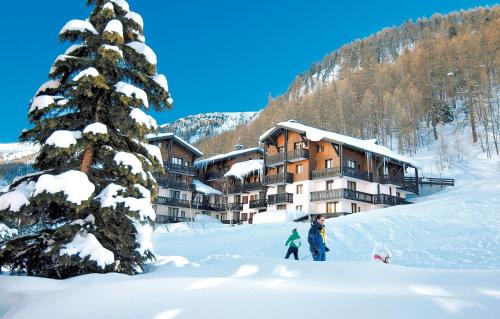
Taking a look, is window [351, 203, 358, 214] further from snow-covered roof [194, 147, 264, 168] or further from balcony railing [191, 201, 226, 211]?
balcony railing [191, 201, 226, 211]

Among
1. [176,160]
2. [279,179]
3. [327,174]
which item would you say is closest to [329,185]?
[327,174]

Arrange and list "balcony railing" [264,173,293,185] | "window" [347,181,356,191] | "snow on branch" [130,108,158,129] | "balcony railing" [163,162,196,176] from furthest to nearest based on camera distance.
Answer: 1. "balcony railing" [163,162,196,176]
2. "balcony railing" [264,173,293,185]
3. "window" [347,181,356,191]
4. "snow on branch" [130,108,158,129]

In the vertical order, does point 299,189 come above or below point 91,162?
above

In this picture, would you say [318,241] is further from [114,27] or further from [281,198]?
[281,198]

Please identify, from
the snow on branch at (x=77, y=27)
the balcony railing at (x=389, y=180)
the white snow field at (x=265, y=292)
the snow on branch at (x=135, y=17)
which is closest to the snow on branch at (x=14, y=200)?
the white snow field at (x=265, y=292)

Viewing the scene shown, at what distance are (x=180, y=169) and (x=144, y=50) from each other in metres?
38.0

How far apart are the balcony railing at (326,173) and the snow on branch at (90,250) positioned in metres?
32.9

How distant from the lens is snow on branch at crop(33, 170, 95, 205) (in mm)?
8445

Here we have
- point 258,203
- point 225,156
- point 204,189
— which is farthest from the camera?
point 225,156

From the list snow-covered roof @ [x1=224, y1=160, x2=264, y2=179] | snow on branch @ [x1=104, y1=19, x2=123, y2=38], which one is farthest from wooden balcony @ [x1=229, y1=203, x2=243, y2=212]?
snow on branch @ [x1=104, y1=19, x2=123, y2=38]

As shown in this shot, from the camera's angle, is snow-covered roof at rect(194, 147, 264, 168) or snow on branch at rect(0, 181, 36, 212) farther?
snow-covered roof at rect(194, 147, 264, 168)

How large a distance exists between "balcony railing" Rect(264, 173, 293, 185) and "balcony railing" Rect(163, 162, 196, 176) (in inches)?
395

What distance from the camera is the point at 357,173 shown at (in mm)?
40781

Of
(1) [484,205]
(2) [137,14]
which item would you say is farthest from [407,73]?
(2) [137,14]
